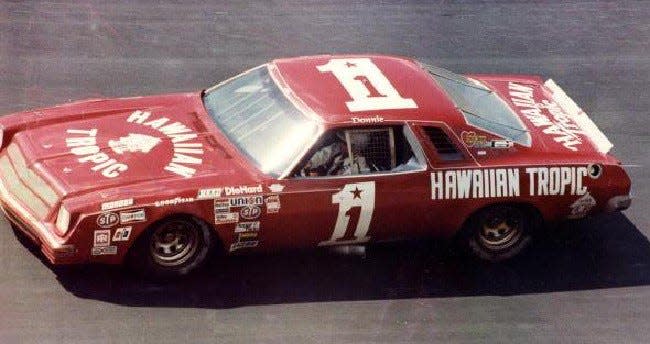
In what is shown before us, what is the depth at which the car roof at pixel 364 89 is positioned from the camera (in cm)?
779

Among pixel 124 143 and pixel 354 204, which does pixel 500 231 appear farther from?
pixel 124 143

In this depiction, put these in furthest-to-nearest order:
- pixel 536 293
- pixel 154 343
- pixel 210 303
Result: pixel 536 293 < pixel 210 303 < pixel 154 343

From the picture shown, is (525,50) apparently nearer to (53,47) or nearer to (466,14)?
(466,14)

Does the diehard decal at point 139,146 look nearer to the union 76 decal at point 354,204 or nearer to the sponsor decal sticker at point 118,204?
the sponsor decal sticker at point 118,204

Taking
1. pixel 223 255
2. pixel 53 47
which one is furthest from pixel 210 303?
pixel 53 47

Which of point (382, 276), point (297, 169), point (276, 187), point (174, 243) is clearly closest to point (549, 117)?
point (382, 276)

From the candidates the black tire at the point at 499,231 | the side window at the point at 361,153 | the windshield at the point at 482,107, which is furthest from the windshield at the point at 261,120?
the black tire at the point at 499,231

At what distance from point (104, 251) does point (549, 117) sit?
148 inches

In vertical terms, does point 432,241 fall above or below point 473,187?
below

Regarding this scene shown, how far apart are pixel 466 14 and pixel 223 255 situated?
6.17m

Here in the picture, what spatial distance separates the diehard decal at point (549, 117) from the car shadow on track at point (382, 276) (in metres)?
0.87

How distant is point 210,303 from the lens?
7.42 meters

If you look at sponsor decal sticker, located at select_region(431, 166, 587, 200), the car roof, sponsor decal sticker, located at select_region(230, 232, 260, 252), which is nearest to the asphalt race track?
sponsor decal sticker, located at select_region(230, 232, 260, 252)

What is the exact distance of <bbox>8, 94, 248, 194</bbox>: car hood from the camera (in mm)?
7504
